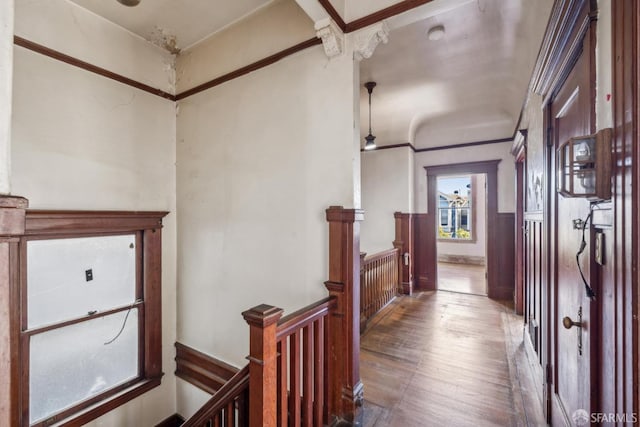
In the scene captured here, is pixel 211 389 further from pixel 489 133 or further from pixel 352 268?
pixel 489 133

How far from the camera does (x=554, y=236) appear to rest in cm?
162

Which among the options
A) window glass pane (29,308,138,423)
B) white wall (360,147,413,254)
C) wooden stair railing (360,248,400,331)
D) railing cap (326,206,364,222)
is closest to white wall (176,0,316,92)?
railing cap (326,206,364,222)

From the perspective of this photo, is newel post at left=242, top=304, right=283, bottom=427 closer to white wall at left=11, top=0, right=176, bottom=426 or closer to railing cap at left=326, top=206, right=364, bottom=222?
railing cap at left=326, top=206, right=364, bottom=222

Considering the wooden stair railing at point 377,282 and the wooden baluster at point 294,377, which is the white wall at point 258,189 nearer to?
the wooden baluster at point 294,377

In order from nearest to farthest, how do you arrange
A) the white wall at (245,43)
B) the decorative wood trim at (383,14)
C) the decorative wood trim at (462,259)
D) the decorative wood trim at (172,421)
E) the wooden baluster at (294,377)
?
→ the wooden baluster at (294,377), the decorative wood trim at (383,14), the white wall at (245,43), the decorative wood trim at (172,421), the decorative wood trim at (462,259)

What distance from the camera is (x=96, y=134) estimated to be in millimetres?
2498

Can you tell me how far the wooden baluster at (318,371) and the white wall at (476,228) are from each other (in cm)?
707

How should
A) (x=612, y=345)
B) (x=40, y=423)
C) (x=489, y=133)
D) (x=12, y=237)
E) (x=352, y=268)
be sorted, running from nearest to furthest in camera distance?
1. (x=12, y=237)
2. (x=612, y=345)
3. (x=352, y=268)
4. (x=40, y=423)
5. (x=489, y=133)

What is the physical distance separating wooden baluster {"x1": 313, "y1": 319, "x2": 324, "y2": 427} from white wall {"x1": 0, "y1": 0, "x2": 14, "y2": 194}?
1483 mm

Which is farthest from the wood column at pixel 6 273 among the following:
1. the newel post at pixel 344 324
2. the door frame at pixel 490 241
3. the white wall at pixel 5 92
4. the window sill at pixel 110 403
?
the door frame at pixel 490 241

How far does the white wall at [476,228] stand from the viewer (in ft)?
24.4

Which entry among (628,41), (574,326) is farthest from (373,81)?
(574,326)

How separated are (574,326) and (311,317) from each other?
1.30m

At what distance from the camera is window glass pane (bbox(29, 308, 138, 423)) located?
2.15m
